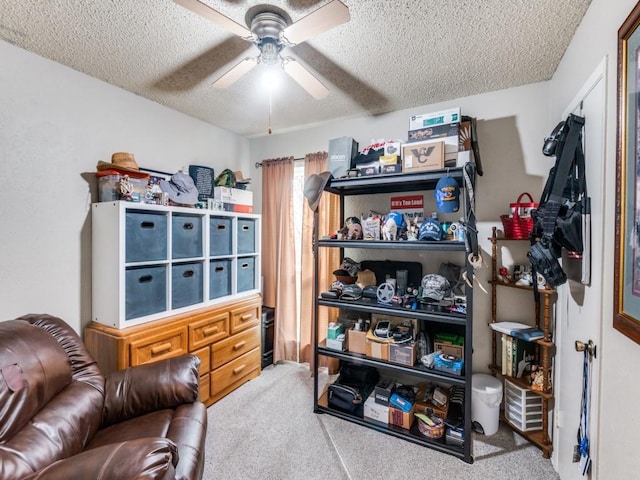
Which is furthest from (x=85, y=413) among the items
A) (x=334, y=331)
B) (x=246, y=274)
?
(x=246, y=274)

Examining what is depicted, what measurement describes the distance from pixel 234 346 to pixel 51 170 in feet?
6.26

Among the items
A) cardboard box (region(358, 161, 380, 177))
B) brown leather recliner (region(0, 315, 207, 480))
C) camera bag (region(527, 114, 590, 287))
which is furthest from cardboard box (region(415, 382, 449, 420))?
cardboard box (region(358, 161, 380, 177))

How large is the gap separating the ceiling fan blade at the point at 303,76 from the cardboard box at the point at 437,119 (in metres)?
0.69

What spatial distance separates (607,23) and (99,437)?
9.57ft

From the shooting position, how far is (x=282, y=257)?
128 inches

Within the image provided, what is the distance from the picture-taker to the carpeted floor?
1.76m

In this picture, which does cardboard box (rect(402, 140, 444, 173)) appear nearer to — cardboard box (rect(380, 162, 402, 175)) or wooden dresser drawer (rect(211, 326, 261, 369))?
cardboard box (rect(380, 162, 402, 175))

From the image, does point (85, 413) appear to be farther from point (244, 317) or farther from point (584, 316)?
point (584, 316)

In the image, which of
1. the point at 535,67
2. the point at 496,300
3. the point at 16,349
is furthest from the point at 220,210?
the point at 535,67

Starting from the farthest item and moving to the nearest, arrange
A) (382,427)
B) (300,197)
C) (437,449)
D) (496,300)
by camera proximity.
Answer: (300,197), (496,300), (382,427), (437,449)

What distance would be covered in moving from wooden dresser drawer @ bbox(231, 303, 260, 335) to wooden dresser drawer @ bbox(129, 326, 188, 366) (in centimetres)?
50

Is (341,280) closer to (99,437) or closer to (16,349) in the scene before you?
(99,437)

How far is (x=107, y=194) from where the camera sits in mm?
2168

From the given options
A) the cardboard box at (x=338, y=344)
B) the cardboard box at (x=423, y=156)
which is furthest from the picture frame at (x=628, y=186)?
the cardboard box at (x=338, y=344)
